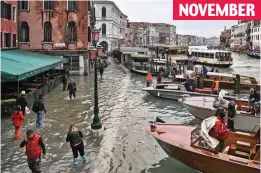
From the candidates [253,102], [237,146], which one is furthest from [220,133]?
[253,102]

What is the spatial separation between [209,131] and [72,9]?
28.6 meters

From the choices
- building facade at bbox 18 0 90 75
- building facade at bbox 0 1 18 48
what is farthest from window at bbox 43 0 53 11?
building facade at bbox 0 1 18 48

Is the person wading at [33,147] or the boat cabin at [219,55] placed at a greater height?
the boat cabin at [219,55]

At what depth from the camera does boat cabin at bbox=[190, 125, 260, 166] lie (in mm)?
9461

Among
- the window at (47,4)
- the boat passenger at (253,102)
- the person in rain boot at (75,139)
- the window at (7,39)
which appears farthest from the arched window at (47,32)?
the person in rain boot at (75,139)

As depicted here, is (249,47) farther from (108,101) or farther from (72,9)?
(108,101)

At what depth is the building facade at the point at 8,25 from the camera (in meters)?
27.6

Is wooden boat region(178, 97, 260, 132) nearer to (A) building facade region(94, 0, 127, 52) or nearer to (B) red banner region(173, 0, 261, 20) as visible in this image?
(B) red banner region(173, 0, 261, 20)

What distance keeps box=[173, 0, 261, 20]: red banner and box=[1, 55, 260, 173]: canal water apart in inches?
182

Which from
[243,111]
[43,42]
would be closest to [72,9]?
[43,42]

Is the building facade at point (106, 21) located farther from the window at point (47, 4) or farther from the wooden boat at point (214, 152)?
the wooden boat at point (214, 152)

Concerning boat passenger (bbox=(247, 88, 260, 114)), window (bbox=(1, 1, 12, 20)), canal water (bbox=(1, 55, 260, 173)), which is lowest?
canal water (bbox=(1, 55, 260, 173))

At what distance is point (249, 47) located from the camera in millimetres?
124438

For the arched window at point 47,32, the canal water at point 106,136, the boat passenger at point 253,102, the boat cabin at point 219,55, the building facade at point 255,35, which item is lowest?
the canal water at point 106,136
